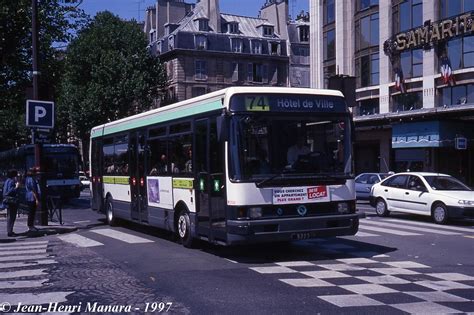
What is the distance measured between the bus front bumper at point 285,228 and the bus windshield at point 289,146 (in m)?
0.75

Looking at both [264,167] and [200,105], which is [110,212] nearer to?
[200,105]

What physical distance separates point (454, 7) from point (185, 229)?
25117 millimetres

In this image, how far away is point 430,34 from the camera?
32781 millimetres

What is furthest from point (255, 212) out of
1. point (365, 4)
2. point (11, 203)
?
point (365, 4)

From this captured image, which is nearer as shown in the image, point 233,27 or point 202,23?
point 202,23

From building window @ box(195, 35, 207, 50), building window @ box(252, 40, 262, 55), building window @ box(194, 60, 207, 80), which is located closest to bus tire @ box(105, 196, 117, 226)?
building window @ box(194, 60, 207, 80)

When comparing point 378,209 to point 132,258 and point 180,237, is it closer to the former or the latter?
point 180,237

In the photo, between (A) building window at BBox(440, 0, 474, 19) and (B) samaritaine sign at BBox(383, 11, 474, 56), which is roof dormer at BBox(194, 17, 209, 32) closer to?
(B) samaritaine sign at BBox(383, 11, 474, 56)

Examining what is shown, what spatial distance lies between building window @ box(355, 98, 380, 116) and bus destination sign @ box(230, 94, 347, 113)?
27717 mm

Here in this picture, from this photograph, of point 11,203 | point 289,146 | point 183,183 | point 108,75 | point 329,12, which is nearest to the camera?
point 289,146

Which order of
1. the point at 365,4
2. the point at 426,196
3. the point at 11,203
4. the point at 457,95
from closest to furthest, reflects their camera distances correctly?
1. the point at 11,203
2. the point at 426,196
3. the point at 457,95
4. the point at 365,4

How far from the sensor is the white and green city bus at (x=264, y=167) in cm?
→ 991

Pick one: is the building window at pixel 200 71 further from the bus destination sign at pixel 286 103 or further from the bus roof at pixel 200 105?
the bus destination sign at pixel 286 103

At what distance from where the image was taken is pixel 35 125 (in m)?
16.2
